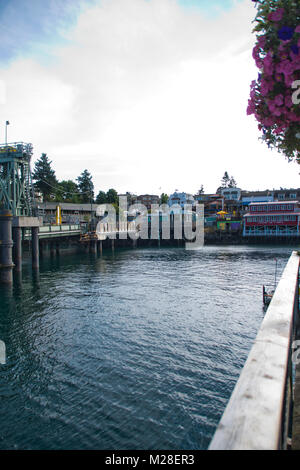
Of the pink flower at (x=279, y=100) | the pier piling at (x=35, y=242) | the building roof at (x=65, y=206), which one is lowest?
the pier piling at (x=35, y=242)

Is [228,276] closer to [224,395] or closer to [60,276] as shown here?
[60,276]

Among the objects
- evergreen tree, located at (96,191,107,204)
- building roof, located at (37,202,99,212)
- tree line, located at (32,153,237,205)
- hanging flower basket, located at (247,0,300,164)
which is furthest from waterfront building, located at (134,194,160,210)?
hanging flower basket, located at (247,0,300,164)

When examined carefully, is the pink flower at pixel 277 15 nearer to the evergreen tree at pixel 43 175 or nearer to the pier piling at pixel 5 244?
the pier piling at pixel 5 244

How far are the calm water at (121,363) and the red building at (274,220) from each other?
5712 centimetres

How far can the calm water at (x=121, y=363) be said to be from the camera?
31.3ft

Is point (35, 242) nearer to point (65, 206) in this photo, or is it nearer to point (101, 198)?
point (65, 206)

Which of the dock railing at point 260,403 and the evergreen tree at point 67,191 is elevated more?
the evergreen tree at point 67,191

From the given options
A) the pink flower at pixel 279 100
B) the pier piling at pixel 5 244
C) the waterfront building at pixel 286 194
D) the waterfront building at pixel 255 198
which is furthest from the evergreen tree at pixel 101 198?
the pink flower at pixel 279 100

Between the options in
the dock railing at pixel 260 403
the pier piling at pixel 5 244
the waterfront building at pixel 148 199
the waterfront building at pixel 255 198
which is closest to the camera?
the dock railing at pixel 260 403

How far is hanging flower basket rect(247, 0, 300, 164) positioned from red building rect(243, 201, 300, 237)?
78.4 meters

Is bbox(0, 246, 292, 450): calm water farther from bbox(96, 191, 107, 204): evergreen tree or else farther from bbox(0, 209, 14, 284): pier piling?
bbox(96, 191, 107, 204): evergreen tree

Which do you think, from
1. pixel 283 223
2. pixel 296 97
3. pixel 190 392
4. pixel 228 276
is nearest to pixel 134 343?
pixel 190 392

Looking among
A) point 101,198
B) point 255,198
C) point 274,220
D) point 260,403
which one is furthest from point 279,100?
point 101,198

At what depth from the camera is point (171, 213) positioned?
89250mm
